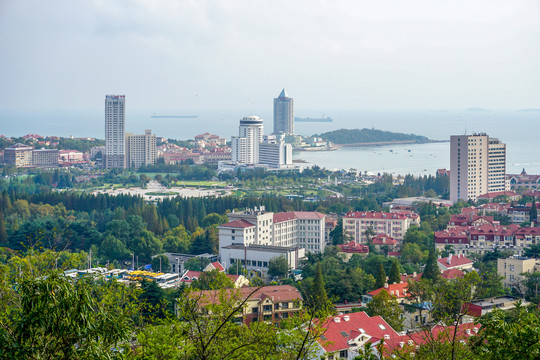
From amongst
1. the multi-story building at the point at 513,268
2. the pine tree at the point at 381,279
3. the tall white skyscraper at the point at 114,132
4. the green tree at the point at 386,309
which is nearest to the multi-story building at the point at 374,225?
Result: the multi-story building at the point at 513,268

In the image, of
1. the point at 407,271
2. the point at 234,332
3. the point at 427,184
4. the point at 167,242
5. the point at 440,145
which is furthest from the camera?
the point at 440,145

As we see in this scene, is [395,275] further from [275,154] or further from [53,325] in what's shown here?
[275,154]

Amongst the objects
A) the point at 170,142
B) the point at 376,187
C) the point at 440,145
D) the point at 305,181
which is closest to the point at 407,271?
the point at 376,187

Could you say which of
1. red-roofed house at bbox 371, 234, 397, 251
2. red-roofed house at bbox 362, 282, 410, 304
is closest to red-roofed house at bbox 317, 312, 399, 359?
red-roofed house at bbox 362, 282, 410, 304

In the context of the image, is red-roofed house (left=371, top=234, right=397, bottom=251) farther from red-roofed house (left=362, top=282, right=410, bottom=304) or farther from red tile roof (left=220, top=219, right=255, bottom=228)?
red-roofed house (left=362, top=282, right=410, bottom=304)

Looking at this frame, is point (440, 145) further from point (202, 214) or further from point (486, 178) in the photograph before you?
point (202, 214)

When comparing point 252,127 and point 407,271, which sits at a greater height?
point 252,127

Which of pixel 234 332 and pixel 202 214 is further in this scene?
pixel 202 214
